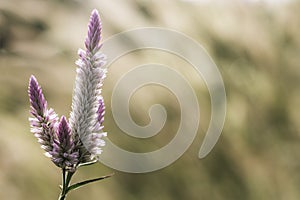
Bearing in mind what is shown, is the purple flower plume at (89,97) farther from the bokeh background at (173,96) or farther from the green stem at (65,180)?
the bokeh background at (173,96)

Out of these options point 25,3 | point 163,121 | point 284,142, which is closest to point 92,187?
point 163,121

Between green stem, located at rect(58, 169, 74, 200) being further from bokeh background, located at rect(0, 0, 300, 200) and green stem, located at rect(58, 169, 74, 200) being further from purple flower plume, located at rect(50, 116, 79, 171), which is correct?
bokeh background, located at rect(0, 0, 300, 200)

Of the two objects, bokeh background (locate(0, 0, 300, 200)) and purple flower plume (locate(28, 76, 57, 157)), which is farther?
bokeh background (locate(0, 0, 300, 200))

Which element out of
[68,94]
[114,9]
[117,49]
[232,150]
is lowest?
[68,94]

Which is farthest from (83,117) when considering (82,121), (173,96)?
(173,96)

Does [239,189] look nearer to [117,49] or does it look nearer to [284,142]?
[284,142]

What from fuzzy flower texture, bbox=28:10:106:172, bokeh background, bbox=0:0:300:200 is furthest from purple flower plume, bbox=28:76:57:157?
bokeh background, bbox=0:0:300:200

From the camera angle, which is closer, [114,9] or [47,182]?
[47,182]
